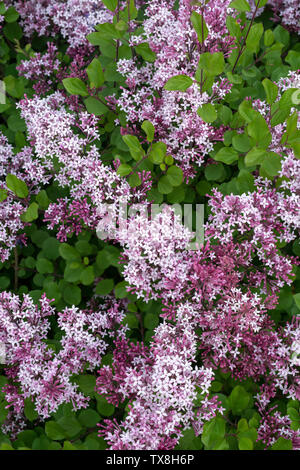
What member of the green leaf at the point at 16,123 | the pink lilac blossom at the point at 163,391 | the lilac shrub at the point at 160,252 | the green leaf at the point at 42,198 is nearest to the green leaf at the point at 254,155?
the lilac shrub at the point at 160,252

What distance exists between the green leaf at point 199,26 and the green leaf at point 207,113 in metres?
0.30

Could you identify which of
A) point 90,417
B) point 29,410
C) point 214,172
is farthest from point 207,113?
point 29,410

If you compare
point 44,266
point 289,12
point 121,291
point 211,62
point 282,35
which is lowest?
point 121,291

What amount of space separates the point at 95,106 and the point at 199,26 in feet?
2.48

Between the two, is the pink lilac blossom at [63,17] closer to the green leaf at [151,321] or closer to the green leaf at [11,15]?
the green leaf at [11,15]

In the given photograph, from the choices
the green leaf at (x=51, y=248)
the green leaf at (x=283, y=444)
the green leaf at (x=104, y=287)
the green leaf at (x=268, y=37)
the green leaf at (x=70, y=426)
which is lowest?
the green leaf at (x=283, y=444)

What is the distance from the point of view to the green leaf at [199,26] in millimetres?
1937

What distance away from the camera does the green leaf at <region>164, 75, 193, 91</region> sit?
79.3 inches

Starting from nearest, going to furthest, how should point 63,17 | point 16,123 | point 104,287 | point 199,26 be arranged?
1. point 199,26
2. point 104,287
3. point 16,123
4. point 63,17

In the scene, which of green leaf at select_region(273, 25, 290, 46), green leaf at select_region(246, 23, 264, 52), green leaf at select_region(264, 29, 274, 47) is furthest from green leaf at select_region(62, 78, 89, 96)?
green leaf at select_region(273, 25, 290, 46)

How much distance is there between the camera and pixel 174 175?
2.34 meters

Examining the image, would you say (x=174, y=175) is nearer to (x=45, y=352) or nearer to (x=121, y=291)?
(x=121, y=291)

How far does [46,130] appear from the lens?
2305 mm

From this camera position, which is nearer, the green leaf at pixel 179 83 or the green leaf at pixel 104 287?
the green leaf at pixel 179 83
